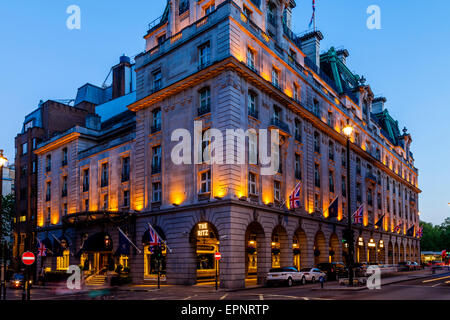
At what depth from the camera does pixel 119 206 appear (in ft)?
147

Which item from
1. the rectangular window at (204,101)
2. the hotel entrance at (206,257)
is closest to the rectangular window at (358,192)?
the hotel entrance at (206,257)

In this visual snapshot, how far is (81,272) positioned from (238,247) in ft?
62.3

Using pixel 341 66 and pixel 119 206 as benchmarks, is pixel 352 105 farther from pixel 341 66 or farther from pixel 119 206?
pixel 119 206

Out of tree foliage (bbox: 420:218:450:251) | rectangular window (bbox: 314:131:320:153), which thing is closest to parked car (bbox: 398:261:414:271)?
rectangular window (bbox: 314:131:320:153)

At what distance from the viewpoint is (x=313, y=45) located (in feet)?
188

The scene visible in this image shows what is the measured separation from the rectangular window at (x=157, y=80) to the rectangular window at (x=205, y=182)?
10800mm

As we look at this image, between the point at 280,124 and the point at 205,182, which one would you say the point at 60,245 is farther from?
the point at 280,124

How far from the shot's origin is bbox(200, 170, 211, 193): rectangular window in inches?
1403

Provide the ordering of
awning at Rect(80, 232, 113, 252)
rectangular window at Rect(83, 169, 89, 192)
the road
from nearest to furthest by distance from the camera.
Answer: the road, awning at Rect(80, 232, 113, 252), rectangular window at Rect(83, 169, 89, 192)

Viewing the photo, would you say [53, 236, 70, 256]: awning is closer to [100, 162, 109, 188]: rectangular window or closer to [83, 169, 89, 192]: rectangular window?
[83, 169, 89, 192]: rectangular window

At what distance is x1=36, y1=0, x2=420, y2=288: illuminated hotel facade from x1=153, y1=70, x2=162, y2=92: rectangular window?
12cm

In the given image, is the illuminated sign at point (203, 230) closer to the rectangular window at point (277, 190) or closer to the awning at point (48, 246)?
the rectangular window at point (277, 190)

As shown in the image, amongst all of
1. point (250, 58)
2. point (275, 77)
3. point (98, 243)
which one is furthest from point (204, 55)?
point (98, 243)

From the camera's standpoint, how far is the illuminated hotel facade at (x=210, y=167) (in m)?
35.4
